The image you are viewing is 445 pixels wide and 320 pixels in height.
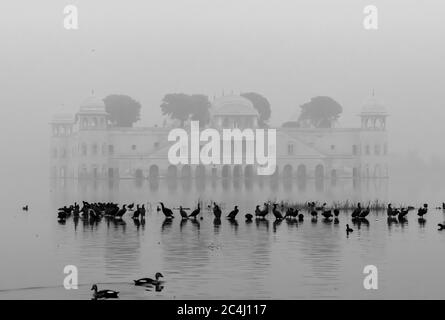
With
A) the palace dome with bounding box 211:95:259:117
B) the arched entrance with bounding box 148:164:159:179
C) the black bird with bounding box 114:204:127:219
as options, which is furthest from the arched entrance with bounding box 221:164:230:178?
the black bird with bounding box 114:204:127:219

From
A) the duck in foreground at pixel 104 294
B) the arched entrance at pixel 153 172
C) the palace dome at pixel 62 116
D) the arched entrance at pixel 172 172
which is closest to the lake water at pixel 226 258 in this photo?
the duck in foreground at pixel 104 294

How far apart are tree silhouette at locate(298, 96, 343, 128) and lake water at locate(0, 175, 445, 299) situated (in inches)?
4204

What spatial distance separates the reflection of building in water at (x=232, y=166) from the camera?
4872 inches

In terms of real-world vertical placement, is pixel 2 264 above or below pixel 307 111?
below

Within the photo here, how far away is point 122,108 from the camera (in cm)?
14288

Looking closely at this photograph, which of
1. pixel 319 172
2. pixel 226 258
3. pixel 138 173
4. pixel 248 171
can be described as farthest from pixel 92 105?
pixel 226 258

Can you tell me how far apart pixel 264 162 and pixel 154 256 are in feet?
312

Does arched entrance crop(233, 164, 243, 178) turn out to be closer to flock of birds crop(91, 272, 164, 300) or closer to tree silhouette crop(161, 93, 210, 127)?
tree silhouette crop(161, 93, 210, 127)

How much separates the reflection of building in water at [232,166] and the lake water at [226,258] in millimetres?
80006

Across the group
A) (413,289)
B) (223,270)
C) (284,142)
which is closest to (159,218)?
(223,270)

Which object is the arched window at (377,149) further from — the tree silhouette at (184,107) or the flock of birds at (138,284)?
the flock of birds at (138,284)

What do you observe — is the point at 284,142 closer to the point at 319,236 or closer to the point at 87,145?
the point at 87,145
